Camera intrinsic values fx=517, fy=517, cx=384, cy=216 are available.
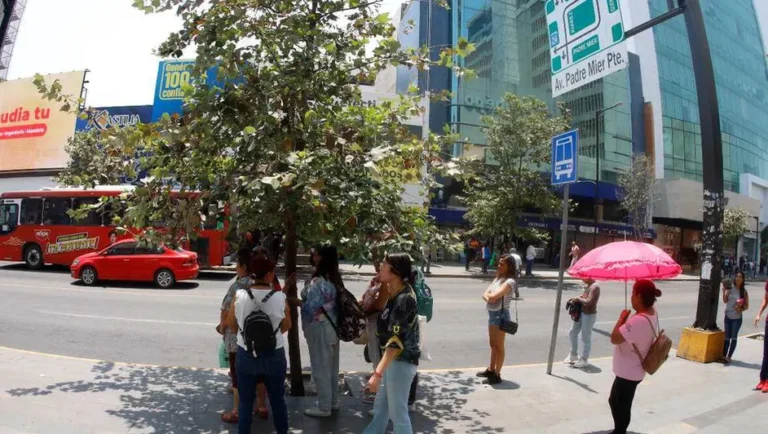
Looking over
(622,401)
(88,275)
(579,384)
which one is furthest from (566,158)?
(88,275)

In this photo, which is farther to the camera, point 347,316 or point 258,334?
point 347,316

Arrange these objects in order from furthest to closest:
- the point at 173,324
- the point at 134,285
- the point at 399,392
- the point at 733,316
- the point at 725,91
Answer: the point at 725,91
the point at 134,285
the point at 173,324
the point at 733,316
the point at 399,392

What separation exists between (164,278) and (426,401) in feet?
39.9

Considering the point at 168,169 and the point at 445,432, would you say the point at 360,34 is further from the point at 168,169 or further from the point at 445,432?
the point at 445,432

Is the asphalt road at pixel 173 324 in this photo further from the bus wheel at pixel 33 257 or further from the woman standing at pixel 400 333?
the woman standing at pixel 400 333

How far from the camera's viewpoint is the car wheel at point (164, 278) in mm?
15719

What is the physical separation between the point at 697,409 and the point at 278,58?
5922 millimetres

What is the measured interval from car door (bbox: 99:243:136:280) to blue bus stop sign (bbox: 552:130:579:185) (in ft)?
42.9

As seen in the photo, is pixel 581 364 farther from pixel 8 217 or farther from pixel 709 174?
pixel 8 217

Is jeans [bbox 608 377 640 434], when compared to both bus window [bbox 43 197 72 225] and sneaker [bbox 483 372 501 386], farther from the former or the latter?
bus window [bbox 43 197 72 225]

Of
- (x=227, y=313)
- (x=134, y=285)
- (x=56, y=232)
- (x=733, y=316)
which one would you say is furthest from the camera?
(x=56, y=232)

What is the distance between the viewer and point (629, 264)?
200 inches

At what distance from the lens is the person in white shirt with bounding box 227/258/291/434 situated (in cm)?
408

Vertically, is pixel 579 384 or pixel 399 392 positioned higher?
pixel 399 392
